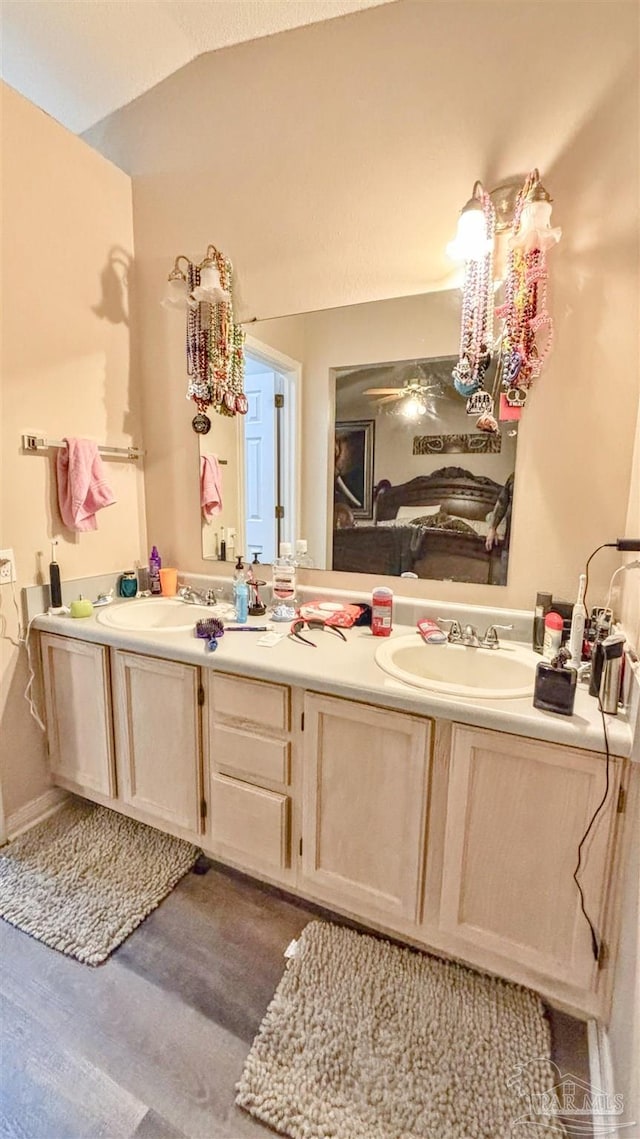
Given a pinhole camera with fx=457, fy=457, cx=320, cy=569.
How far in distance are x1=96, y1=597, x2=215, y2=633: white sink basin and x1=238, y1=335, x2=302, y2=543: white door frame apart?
46 cm

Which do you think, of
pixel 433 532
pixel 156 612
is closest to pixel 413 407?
pixel 433 532

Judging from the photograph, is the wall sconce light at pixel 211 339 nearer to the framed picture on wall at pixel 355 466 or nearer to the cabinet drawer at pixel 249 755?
the framed picture on wall at pixel 355 466

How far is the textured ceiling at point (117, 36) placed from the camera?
1.51 meters

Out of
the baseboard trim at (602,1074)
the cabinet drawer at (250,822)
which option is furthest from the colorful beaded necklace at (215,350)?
the baseboard trim at (602,1074)

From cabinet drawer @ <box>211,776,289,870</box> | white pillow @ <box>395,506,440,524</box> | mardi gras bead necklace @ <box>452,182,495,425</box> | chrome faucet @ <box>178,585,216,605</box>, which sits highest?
mardi gras bead necklace @ <box>452,182,495,425</box>

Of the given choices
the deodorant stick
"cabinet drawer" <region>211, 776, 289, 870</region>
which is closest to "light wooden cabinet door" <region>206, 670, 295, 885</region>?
"cabinet drawer" <region>211, 776, 289, 870</region>

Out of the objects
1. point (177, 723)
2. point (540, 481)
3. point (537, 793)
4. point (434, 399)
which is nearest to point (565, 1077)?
point (537, 793)

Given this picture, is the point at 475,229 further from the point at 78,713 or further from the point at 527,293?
the point at 78,713

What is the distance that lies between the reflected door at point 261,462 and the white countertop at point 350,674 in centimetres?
39

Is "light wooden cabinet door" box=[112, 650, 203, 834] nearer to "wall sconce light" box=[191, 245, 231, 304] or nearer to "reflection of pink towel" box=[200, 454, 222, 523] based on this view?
"reflection of pink towel" box=[200, 454, 222, 523]

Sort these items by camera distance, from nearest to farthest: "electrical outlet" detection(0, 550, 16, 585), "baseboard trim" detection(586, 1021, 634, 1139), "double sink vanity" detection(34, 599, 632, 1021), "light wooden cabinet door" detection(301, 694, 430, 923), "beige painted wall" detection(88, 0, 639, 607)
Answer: "baseboard trim" detection(586, 1021, 634, 1139), "double sink vanity" detection(34, 599, 632, 1021), "light wooden cabinet door" detection(301, 694, 430, 923), "beige painted wall" detection(88, 0, 639, 607), "electrical outlet" detection(0, 550, 16, 585)

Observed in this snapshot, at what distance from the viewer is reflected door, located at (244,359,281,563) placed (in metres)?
1.78

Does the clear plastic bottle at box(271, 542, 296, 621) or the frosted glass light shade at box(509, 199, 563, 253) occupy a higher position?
the frosted glass light shade at box(509, 199, 563, 253)

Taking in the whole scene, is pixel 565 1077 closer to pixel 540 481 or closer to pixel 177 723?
pixel 177 723
